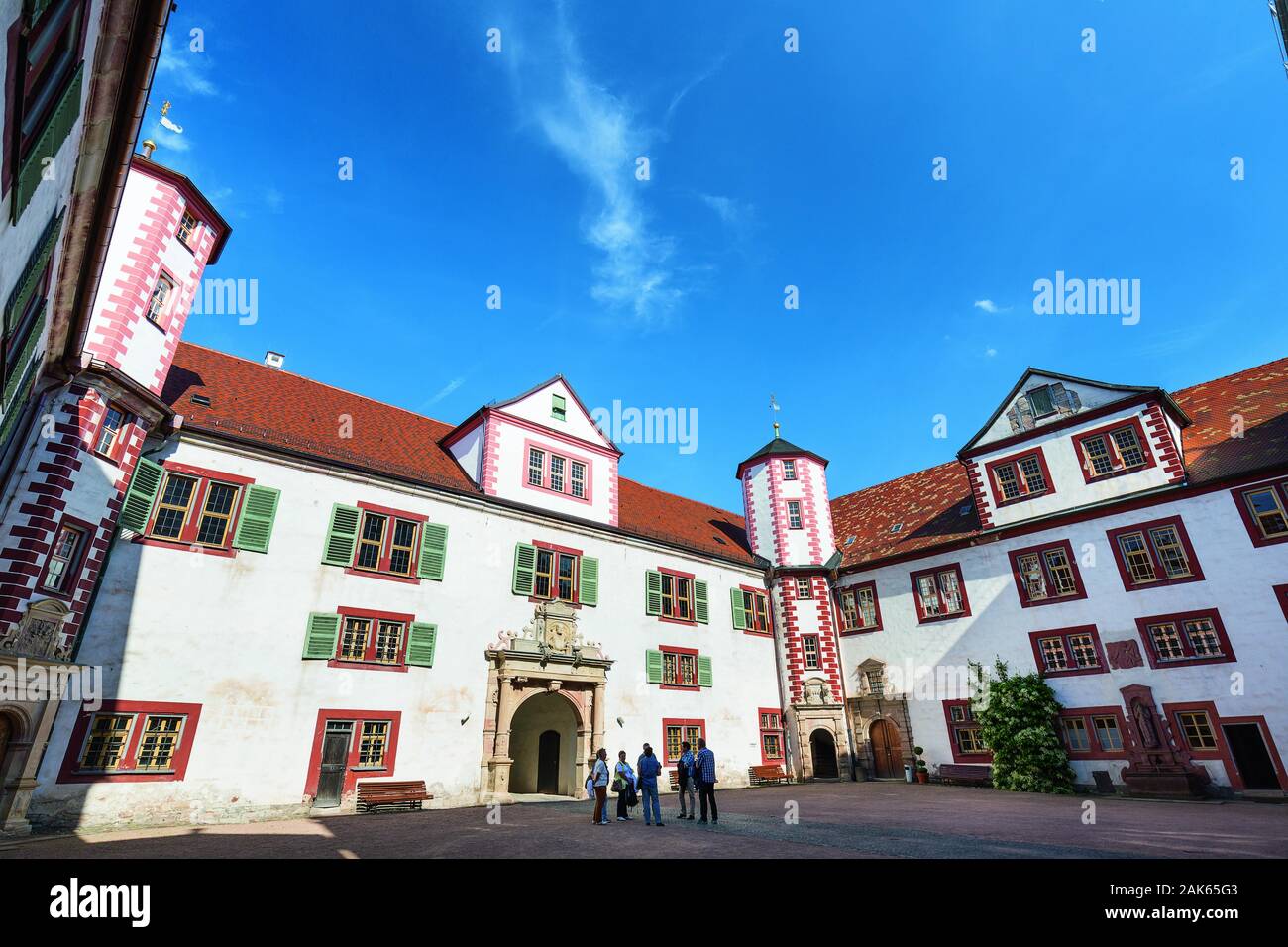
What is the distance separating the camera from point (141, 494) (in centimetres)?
1412

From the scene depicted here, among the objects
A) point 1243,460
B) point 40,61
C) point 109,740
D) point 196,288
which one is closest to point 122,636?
point 109,740

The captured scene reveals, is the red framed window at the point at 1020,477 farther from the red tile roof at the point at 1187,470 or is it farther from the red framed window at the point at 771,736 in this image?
the red framed window at the point at 771,736

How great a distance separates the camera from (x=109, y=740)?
12.7 m

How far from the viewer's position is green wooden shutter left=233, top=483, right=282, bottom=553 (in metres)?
15.4

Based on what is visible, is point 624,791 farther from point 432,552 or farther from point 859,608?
point 859,608

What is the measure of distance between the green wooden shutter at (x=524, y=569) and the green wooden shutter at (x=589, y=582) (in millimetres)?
1961

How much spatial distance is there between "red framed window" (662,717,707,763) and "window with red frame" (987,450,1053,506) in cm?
1510

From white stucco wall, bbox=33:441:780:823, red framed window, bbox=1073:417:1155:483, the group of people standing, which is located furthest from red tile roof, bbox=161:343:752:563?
red framed window, bbox=1073:417:1155:483

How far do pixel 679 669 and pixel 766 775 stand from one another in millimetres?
5716

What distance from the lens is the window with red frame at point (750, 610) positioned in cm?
2666

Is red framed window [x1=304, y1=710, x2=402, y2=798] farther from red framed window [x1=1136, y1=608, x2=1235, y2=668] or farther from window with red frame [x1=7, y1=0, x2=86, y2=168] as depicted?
red framed window [x1=1136, y1=608, x2=1235, y2=668]

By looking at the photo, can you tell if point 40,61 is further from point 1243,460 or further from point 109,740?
point 1243,460

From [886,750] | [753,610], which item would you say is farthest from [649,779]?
[886,750]
